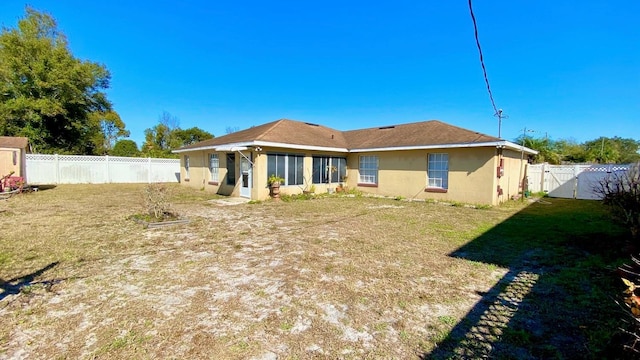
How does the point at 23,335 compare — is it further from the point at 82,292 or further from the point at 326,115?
the point at 326,115

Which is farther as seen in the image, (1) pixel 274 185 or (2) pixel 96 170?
(2) pixel 96 170

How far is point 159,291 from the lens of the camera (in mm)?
3582

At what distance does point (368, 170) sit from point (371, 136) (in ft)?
8.38

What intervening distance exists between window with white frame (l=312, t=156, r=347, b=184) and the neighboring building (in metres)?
15.2

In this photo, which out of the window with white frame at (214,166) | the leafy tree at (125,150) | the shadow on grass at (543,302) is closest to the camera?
the shadow on grass at (543,302)

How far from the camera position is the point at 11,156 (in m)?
14.4

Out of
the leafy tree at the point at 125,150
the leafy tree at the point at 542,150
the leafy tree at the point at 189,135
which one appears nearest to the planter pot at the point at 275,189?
the leafy tree at the point at 542,150

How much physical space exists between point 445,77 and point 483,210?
904cm

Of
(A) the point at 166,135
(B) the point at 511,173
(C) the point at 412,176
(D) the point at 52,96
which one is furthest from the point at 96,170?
(B) the point at 511,173

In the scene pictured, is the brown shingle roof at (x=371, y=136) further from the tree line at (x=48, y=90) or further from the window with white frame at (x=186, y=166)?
the tree line at (x=48, y=90)

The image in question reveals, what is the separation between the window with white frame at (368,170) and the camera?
591 inches

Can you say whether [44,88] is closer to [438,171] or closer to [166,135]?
[166,135]

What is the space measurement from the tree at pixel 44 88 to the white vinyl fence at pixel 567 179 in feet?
109

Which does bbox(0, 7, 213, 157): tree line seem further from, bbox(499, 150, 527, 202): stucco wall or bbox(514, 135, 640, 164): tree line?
bbox(514, 135, 640, 164): tree line
